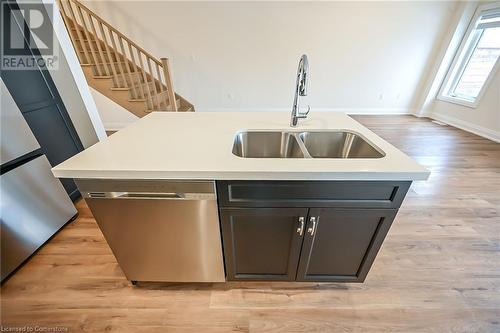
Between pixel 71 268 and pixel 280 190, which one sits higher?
pixel 280 190

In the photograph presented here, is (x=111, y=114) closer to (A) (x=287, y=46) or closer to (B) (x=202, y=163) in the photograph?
(A) (x=287, y=46)

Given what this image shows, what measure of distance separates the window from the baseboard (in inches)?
14.3

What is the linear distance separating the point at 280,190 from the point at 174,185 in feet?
1.49

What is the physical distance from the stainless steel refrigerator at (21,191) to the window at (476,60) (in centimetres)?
632

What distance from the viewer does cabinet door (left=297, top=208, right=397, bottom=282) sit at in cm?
92

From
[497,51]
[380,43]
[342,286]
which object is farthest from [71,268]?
[497,51]

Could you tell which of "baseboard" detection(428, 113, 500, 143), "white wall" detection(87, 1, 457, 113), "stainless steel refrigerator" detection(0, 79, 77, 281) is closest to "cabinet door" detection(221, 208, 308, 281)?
"stainless steel refrigerator" detection(0, 79, 77, 281)

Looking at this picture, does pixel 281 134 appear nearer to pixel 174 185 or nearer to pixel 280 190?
pixel 280 190

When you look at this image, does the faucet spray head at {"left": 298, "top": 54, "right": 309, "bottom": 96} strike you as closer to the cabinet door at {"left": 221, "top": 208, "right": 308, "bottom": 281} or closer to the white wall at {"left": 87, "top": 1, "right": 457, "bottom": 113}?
the cabinet door at {"left": 221, "top": 208, "right": 308, "bottom": 281}

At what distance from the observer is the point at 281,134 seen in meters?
1.26

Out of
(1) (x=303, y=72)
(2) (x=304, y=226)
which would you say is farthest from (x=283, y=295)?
(1) (x=303, y=72)

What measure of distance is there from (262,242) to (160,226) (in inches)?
20.6

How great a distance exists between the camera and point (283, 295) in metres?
1.26

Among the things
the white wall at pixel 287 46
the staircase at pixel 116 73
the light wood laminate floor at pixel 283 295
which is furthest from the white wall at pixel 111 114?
the light wood laminate floor at pixel 283 295
